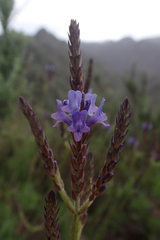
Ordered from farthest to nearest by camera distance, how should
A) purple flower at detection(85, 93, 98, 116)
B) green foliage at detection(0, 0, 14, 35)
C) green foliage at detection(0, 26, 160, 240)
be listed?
green foliage at detection(0, 0, 14, 35), green foliage at detection(0, 26, 160, 240), purple flower at detection(85, 93, 98, 116)

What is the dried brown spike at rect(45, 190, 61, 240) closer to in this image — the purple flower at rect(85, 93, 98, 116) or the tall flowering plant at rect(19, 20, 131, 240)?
the tall flowering plant at rect(19, 20, 131, 240)

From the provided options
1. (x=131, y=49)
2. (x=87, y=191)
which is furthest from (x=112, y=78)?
(x=87, y=191)

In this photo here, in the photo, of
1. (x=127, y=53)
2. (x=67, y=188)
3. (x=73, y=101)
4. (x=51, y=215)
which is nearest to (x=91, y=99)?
(x=73, y=101)

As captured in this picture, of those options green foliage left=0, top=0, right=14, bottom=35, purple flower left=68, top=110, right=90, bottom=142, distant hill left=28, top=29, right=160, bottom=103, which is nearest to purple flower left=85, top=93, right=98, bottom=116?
purple flower left=68, top=110, right=90, bottom=142

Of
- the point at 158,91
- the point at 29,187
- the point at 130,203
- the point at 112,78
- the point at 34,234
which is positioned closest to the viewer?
the point at 34,234

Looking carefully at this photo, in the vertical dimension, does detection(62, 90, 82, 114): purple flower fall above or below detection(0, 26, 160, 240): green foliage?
above

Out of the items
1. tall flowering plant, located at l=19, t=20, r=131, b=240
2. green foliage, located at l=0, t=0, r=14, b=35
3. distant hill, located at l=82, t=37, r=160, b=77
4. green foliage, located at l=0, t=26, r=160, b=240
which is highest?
green foliage, located at l=0, t=0, r=14, b=35

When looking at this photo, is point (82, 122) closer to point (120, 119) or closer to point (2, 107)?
point (120, 119)
